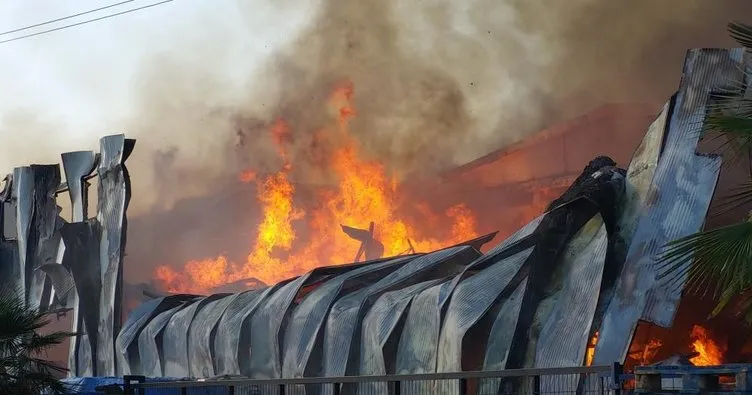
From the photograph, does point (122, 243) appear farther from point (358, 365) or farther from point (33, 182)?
point (358, 365)

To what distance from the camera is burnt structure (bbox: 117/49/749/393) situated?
59.8 ft

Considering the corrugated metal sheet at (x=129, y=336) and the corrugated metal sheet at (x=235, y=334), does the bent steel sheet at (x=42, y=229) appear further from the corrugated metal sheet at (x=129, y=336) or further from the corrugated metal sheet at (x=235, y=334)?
the corrugated metal sheet at (x=235, y=334)

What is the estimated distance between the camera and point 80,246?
105ft

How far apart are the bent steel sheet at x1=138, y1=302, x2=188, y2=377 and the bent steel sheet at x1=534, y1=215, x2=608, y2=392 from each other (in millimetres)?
13639

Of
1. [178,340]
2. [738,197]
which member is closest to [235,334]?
[178,340]

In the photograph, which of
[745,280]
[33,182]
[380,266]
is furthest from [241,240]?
[745,280]

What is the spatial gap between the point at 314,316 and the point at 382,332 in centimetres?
278

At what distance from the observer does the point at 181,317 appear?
30.4m

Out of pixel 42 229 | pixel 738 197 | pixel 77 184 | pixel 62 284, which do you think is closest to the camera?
pixel 738 197

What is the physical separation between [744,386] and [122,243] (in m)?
23.2

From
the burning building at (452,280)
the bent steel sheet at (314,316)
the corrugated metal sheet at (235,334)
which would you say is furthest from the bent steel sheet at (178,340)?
the bent steel sheet at (314,316)

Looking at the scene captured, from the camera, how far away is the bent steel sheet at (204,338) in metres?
28.1

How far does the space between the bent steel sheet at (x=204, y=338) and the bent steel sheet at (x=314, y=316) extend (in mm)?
3049

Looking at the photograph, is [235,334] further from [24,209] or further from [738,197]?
[738,197]
